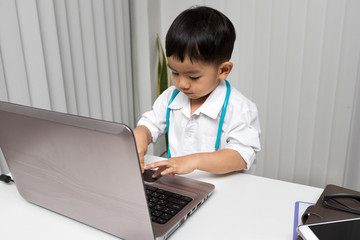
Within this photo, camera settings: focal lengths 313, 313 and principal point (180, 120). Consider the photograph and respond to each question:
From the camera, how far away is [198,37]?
0.97 metres

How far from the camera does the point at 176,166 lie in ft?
2.92

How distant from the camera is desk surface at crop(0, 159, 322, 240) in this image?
2.27ft

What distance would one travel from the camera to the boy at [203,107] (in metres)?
0.96

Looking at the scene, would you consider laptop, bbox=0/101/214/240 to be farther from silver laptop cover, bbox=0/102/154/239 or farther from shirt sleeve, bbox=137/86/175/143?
shirt sleeve, bbox=137/86/175/143

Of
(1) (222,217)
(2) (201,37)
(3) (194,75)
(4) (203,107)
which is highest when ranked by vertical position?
(2) (201,37)

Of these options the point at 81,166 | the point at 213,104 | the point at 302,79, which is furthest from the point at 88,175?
the point at 302,79

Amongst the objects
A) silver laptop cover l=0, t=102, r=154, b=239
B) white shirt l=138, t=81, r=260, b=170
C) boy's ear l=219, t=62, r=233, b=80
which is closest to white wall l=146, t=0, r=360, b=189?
white shirt l=138, t=81, r=260, b=170

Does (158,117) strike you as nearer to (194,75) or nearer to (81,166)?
(194,75)

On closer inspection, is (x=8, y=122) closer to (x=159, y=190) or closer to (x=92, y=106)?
(x=159, y=190)

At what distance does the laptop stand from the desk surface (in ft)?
0.07

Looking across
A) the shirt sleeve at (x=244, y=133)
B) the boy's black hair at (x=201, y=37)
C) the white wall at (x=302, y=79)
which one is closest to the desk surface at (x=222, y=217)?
the shirt sleeve at (x=244, y=133)

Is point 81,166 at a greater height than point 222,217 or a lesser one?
greater

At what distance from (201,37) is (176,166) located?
1.33ft

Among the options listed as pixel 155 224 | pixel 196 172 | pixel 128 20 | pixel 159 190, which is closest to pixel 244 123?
pixel 196 172
